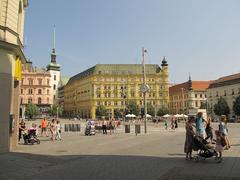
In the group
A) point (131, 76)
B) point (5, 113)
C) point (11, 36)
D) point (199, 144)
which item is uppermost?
point (131, 76)

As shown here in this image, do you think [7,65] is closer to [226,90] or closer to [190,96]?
[226,90]

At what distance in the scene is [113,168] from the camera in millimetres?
10859

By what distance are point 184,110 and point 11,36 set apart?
12573 centimetres

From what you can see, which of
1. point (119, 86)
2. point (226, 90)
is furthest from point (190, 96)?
point (119, 86)

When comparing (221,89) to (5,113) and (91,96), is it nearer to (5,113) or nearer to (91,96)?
(91,96)

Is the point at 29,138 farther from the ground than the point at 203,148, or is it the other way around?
the point at 203,148

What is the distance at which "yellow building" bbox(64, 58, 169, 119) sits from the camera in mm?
125188

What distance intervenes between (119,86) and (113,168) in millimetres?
116226

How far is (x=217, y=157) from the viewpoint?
12234 mm

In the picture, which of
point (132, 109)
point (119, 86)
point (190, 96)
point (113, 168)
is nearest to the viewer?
point (113, 168)

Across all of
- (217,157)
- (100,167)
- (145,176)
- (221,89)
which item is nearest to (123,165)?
(100,167)

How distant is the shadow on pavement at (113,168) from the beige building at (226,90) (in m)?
90.9

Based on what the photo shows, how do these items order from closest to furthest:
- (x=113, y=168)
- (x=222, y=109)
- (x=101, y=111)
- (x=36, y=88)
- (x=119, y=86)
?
(x=113, y=168)
(x=222, y=109)
(x=101, y=111)
(x=36, y=88)
(x=119, y=86)

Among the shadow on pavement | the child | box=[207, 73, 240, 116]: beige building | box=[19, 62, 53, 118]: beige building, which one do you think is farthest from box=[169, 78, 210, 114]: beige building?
the shadow on pavement
